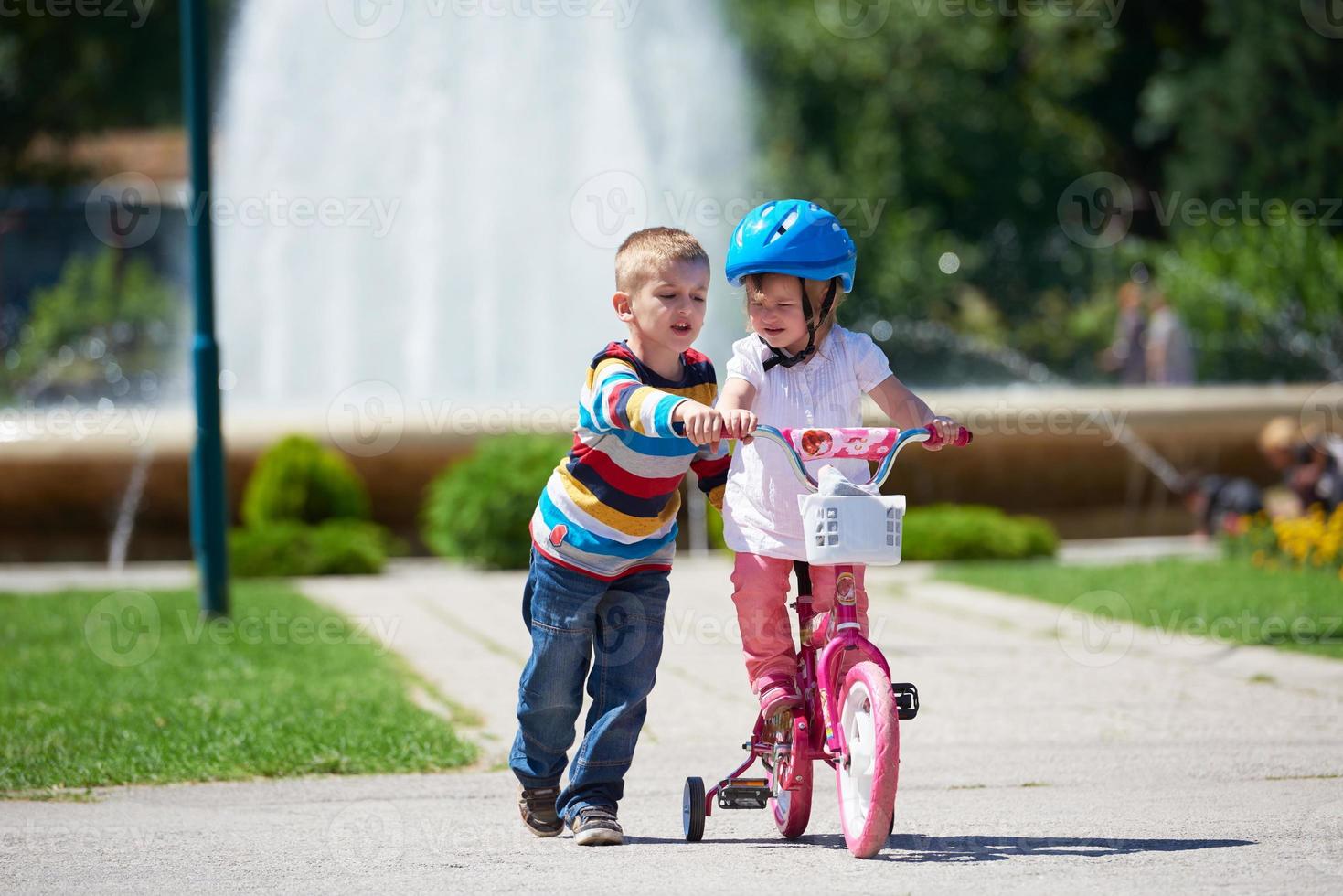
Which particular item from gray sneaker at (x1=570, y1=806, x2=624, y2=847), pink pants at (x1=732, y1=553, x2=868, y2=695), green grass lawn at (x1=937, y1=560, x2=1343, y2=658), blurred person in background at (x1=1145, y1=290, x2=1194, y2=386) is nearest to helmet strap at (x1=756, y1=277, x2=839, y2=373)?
pink pants at (x1=732, y1=553, x2=868, y2=695)

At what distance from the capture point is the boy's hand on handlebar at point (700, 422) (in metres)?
3.95

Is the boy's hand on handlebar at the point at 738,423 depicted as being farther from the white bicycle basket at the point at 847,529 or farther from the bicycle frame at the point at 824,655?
the white bicycle basket at the point at 847,529

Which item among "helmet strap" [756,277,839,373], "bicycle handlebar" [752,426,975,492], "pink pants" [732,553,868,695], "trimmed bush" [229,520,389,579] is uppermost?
"helmet strap" [756,277,839,373]

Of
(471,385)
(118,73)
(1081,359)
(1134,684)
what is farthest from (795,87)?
(1134,684)

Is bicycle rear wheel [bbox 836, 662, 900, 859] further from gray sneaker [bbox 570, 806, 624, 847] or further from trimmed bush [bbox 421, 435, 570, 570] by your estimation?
trimmed bush [bbox 421, 435, 570, 570]

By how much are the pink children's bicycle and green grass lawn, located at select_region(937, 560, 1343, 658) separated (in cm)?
404

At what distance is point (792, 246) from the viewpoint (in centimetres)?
429

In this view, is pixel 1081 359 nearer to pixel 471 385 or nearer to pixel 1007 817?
pixel 471 385

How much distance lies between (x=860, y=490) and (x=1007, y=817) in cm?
121

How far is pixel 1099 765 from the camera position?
555cm

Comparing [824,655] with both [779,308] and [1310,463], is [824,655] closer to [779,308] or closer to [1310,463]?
[779,308]

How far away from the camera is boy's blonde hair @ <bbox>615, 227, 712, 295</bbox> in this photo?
434cm

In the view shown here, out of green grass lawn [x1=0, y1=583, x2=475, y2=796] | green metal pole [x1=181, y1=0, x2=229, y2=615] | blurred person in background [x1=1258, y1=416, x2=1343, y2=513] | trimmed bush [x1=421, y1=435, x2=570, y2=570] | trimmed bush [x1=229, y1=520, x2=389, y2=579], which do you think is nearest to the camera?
green grass lawn [x1=0, y1=583, x2=475, y2=796]

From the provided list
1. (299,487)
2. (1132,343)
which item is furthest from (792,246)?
(1132,343)
